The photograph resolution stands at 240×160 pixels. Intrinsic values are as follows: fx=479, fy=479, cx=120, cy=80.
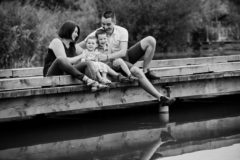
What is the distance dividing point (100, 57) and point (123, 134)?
1296 mm

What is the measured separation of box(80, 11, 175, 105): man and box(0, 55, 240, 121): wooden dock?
193 mm

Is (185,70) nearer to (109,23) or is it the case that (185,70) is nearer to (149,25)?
(109,23)

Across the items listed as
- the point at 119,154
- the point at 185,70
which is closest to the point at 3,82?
the point at 119,154

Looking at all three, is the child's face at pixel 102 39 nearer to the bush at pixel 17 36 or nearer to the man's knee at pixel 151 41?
the man's knee at pixel 151 41

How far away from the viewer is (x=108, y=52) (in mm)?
7918

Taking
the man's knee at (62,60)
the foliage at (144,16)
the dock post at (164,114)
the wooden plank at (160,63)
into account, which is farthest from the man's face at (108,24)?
the foliage at (144,16)

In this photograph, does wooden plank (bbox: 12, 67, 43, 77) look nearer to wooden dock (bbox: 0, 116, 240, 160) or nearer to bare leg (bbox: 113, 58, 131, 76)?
bare leg (bbox: 113, 58, 131, 76)

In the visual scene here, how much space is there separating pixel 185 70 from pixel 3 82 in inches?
128

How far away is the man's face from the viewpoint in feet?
25.8

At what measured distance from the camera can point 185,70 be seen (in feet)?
27.6

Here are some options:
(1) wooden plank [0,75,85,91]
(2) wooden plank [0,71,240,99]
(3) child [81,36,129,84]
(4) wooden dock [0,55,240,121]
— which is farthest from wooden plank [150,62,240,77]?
(1) wooden plank [0,75,85,91]

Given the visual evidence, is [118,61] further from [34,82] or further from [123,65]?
[34,82]

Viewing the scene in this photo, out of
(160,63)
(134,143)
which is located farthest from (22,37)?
(134,143)

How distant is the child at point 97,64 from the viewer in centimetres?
729
